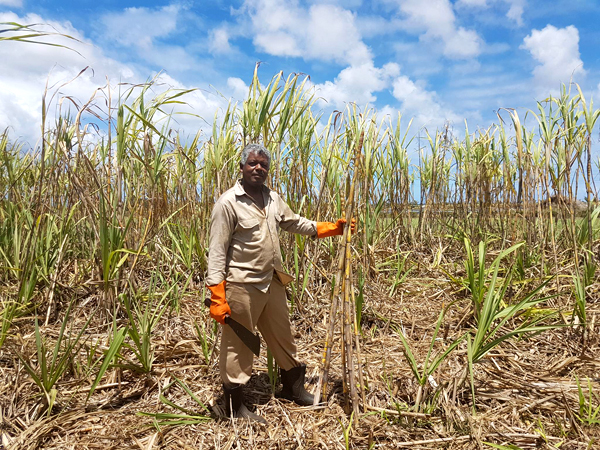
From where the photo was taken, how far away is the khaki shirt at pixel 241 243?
82.6 inches

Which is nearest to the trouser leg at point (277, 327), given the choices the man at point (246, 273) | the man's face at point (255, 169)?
the man at point (246, 273)

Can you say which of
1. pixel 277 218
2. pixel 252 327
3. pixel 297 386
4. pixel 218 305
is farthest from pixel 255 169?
pixel 297 386

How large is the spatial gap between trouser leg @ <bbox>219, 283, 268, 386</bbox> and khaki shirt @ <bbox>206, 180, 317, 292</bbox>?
0.17 feet

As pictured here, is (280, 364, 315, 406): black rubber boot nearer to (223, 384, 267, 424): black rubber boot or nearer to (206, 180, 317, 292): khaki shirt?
(223, 384, 267, 424): black rubber boot

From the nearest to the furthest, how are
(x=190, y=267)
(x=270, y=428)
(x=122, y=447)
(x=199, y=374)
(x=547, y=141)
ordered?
(x=122, y=447) → (x=270, y=428) → (x=199, y=374) → (x=547, y=141) → (x=190, y=267)

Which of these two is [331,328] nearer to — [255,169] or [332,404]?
[332,404]

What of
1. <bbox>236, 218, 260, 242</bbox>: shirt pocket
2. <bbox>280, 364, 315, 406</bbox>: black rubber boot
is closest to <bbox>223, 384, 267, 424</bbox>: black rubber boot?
<bbox>280, 364, 315, 406</bbox>: black rubber boot

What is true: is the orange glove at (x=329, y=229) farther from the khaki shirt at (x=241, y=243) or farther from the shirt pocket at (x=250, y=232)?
the shirt pocket at (x=250, y=232)

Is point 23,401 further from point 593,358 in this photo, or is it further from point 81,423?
point 593,358

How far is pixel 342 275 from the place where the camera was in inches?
78.5

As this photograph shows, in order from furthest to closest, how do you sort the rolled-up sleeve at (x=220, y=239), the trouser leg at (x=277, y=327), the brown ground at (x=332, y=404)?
1. the trouser leg at (x=277, y=327)
2. the rolled-up sleeve at (x=220, y=239)
3. the brown ground at (x=332, y=404)

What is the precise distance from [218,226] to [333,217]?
1565 mm

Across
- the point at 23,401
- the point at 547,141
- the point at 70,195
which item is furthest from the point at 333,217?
the point at 23,401

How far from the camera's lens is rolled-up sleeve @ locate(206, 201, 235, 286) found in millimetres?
2082
